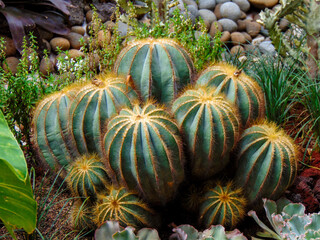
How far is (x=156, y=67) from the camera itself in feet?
7.52

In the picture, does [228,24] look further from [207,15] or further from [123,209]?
[123,209]

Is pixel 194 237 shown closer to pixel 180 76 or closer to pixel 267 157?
pixel 267 157

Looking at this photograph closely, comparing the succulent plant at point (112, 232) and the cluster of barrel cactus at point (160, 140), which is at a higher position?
the cluster of barrel cactus at point (160, 140)

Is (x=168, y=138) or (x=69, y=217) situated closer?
(x=168, y=138)

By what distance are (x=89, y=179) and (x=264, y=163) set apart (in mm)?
931

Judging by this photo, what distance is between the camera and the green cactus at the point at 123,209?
2.06 meters

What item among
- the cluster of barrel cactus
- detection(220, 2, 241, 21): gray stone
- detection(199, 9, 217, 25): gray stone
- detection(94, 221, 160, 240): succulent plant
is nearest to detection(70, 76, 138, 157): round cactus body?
the cluster of barrel cactus

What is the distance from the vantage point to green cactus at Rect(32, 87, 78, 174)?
2.33 metres

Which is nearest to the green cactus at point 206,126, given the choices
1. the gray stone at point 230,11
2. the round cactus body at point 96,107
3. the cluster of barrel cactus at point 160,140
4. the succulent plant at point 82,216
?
the cluster of barrel cactus at point 160,140

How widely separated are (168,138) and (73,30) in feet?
14.0

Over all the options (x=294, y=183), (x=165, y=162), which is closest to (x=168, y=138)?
(x=165, y=162)

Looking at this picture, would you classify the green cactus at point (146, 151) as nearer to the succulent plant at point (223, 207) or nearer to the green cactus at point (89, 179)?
the green cactus at point (89, 179)

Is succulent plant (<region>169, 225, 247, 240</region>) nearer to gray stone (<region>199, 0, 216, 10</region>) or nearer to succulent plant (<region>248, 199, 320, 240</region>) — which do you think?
succulent plant (<region>248, 199, 320, 240</region>)

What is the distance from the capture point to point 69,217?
229 cm
